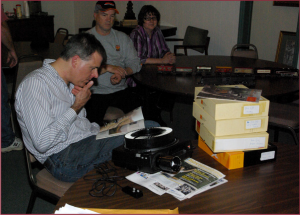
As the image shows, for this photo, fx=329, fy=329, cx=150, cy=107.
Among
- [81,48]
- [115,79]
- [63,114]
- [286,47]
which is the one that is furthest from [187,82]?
[286,47]

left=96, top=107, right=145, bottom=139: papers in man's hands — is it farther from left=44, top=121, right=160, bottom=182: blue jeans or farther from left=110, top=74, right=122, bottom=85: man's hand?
left=110, top=74, right=122, bottom=85: man's hand

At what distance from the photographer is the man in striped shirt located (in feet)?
5.17

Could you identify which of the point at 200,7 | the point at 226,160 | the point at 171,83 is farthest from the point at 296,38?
the point at 226,160

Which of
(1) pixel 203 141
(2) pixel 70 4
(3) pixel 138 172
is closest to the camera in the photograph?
(3) pixel 138 172

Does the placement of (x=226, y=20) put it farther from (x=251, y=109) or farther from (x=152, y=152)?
(x=152, y=152)

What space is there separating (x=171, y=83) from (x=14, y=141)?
5.21ft

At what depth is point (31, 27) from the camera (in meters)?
6.40

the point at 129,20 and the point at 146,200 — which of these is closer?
the point at 146,200

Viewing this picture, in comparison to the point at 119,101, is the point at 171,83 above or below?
above

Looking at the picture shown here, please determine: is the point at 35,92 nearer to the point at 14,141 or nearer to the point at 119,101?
the point at 119,101

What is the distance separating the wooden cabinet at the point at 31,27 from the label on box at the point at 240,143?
5.25 m

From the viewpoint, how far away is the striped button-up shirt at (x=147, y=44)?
3409 mm

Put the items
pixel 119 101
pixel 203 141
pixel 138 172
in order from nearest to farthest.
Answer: pixel 138 172
pixel 203 141
pixel 119 101

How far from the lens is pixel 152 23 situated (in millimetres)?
3439
